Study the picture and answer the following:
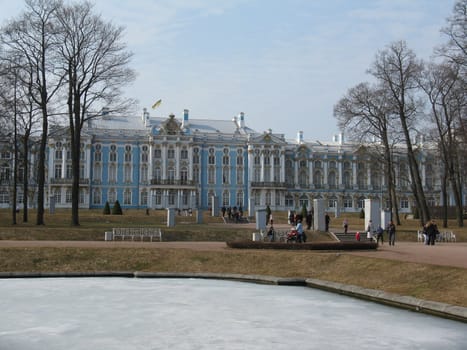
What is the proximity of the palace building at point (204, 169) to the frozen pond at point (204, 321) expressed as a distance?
5504 centimetres

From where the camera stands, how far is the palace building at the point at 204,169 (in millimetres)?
73250

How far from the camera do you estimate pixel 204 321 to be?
11391mm

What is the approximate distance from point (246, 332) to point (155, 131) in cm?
6720

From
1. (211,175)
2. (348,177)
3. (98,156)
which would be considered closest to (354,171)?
(348,177)

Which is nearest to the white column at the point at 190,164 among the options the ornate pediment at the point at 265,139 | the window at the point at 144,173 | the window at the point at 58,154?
the window at the point at 144,173

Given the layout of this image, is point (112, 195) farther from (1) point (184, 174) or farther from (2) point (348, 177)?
(2) point (348, 177)

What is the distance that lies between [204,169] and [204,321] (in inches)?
2607

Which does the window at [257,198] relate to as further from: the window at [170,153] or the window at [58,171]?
the window at [58,171]

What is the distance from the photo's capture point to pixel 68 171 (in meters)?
72.9

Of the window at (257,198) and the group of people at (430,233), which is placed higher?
the window at (257,198)

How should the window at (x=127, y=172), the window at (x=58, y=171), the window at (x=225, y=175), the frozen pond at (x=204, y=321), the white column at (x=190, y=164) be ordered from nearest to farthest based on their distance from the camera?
1. the frozen pond at (x=204, y=321)
2. the window at (x=58, y=171)
3. the window at (x=127, y=172)
4. the white column at (x=190, y=164)
5. the window at (x=225, y=175)

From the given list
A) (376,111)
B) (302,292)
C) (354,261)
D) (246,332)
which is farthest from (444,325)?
(376,111)

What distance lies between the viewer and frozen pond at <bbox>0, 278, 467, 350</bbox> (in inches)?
379

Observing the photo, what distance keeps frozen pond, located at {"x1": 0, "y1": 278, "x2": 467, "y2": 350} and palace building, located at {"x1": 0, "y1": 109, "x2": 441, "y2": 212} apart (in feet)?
181
